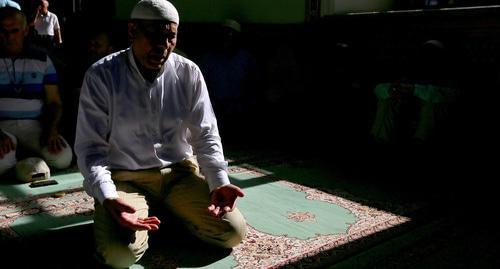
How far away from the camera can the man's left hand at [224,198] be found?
6.56 ft

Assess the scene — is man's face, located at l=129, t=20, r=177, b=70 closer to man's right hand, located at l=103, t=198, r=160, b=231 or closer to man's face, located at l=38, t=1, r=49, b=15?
man's right hand, located at l=103, t=198, r=160, b=231

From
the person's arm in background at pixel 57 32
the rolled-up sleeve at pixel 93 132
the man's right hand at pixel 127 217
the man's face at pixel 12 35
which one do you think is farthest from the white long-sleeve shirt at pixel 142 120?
the person's arm in background at pixel 57 32

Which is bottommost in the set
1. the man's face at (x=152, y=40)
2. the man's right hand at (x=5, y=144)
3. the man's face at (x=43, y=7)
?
the man's right hand at (x=5, y=144)

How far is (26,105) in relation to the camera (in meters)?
3.35

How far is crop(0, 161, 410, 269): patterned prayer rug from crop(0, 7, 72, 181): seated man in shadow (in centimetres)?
23

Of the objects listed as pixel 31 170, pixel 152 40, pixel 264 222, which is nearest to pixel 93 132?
pixel 152 40

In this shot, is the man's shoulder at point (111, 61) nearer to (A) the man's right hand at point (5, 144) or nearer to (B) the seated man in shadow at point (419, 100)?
(A) the man's right hand at point (5, 144)

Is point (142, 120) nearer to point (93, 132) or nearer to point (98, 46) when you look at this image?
point (93, 132)

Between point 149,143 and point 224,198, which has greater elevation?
point 149,143

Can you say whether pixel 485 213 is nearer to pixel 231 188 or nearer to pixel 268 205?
pixel 268 205

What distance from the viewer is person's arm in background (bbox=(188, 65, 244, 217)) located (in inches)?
79.9

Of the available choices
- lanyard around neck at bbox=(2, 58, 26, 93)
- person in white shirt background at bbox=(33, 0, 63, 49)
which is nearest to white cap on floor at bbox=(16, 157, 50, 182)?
lanyard around neck at bbox=(2, 58, 26, 93)

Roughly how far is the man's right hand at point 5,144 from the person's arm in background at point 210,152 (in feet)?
5.13

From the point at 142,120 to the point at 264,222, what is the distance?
87 centimetres
